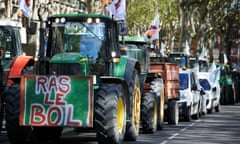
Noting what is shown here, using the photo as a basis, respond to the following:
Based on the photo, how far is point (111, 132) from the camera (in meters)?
17.0

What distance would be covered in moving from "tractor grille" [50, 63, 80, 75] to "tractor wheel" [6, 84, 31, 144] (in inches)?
38.2

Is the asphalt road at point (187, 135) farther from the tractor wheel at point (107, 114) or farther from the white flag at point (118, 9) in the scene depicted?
the white flag at point (118, 9)

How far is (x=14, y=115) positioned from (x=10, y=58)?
417 centimetres

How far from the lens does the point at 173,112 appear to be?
2706cm

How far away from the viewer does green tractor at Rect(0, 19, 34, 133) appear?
64.1 ft

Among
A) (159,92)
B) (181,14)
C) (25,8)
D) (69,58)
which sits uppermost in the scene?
(181,14)

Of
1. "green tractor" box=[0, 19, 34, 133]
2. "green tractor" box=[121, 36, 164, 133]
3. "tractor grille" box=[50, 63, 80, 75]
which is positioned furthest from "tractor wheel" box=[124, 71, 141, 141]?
"green tractor" box=[0, 19, 34, 133]

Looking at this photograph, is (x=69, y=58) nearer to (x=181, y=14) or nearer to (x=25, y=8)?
(x=25, y=8)

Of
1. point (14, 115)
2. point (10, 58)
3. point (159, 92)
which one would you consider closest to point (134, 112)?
point (10, 58)

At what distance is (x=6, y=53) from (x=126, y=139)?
354 centimetres

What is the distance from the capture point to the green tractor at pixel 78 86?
17.0m

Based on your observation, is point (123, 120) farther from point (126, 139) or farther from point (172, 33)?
point (172, 33)

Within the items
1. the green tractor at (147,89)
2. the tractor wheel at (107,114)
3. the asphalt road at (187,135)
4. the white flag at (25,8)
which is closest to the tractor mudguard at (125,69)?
the tractor wheel at (107,114)

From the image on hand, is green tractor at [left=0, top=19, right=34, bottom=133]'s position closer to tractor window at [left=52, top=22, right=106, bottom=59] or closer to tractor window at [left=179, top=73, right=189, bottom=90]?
tractor window at [left=52, top=22, right=106, bottom=59]
